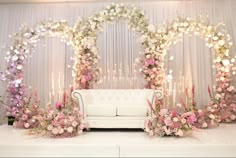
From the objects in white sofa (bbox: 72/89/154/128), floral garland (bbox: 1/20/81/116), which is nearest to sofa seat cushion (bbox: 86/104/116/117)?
white sofa (bbox: 72/89/154/128)

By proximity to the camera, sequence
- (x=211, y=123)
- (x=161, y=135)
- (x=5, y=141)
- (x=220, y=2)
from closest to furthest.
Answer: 1. (x=5, y=141)
2. (x=161, y=135)
3. (x=211, y=123)
4. (x=220, y=2)

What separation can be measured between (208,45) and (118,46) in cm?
231

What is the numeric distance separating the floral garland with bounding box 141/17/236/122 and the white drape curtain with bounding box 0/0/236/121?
40.4 inches

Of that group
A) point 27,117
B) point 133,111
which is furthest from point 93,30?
point 27,117

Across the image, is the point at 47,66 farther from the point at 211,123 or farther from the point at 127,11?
the point at 211,123

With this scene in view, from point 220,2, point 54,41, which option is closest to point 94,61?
point 54,41

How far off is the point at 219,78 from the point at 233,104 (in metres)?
0.63

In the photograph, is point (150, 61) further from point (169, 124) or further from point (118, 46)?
point (169, 124)

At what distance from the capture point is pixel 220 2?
262 inches

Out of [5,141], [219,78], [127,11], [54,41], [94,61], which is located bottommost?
[5,141]

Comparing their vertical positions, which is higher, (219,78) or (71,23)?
(71,23)

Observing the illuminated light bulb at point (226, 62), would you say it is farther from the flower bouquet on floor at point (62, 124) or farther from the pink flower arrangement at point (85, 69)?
the flower bouquet on floor at point (62, 124)

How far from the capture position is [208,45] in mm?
5543

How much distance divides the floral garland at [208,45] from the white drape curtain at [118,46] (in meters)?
1.03
